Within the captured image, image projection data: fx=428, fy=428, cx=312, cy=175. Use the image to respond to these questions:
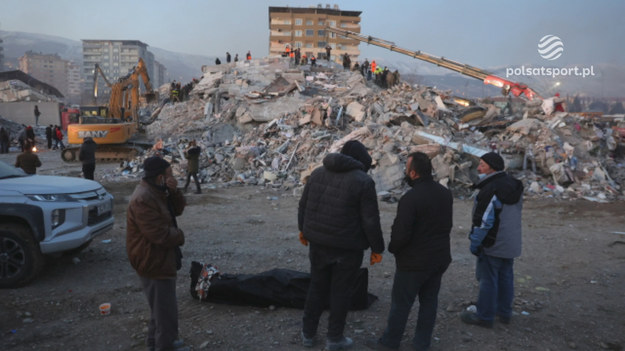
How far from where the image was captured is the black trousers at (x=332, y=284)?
3.38 meters

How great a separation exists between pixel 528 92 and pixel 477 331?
2082cm

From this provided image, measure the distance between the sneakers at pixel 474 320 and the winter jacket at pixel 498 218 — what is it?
2.24 ft

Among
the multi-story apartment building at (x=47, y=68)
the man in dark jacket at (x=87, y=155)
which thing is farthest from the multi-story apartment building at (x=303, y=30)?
the multi-story apartment building at (x=47, y=68)

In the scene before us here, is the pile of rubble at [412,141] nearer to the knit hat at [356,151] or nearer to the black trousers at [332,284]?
the knit hat at [356,151]

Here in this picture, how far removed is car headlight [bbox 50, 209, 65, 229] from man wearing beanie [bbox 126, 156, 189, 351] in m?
2.25

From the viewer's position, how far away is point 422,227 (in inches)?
129

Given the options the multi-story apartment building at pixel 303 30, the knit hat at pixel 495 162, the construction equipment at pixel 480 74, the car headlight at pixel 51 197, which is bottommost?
the car headlight at pixel 51 197

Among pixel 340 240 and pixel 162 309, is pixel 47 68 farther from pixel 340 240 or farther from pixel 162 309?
pixel 340 240

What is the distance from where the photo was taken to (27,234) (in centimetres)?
491

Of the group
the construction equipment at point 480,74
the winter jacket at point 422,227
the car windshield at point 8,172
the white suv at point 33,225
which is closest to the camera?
the winter jacket at point 422,227

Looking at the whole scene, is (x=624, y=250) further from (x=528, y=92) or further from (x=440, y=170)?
(x=528, y=92)

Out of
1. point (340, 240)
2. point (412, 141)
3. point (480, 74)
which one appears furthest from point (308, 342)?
point (480, 74)

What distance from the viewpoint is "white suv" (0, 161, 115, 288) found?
4844 millimetres

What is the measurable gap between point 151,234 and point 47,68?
184657mm
